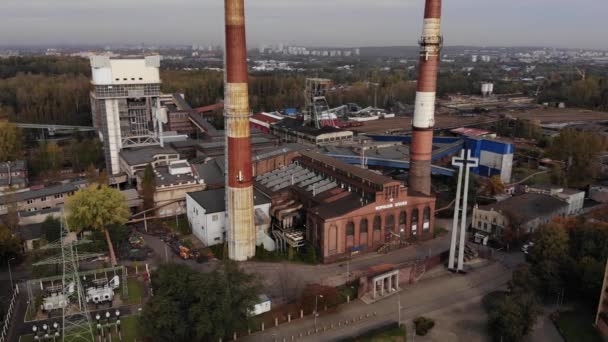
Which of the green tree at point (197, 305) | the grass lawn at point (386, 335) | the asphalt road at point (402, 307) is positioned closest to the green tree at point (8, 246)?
the green tree at point (197, 305)

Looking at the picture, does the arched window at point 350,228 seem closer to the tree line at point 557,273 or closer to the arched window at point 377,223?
the arched window at point 377,223

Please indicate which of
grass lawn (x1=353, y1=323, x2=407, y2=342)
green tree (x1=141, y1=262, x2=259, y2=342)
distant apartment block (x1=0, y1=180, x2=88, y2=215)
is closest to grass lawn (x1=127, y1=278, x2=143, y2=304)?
green tree (x1=141, y1=262, x2=259, y2=342)

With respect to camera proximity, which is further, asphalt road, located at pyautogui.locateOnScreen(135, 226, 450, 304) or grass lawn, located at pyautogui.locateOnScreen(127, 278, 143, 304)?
asphalt road, located at pyautogui.locateOnScreen(135, 226, 450, 304)

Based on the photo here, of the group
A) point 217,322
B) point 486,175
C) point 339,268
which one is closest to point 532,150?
point 486,175

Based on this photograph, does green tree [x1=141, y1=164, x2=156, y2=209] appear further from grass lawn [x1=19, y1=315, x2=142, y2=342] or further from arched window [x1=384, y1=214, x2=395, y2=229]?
arched window [x1=384, y1=214, x2=395, y2=229]

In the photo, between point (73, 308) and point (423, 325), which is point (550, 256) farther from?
point (73, 308)

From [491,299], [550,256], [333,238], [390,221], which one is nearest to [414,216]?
[390,221]

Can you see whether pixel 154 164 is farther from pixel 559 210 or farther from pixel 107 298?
pixel 559 210
